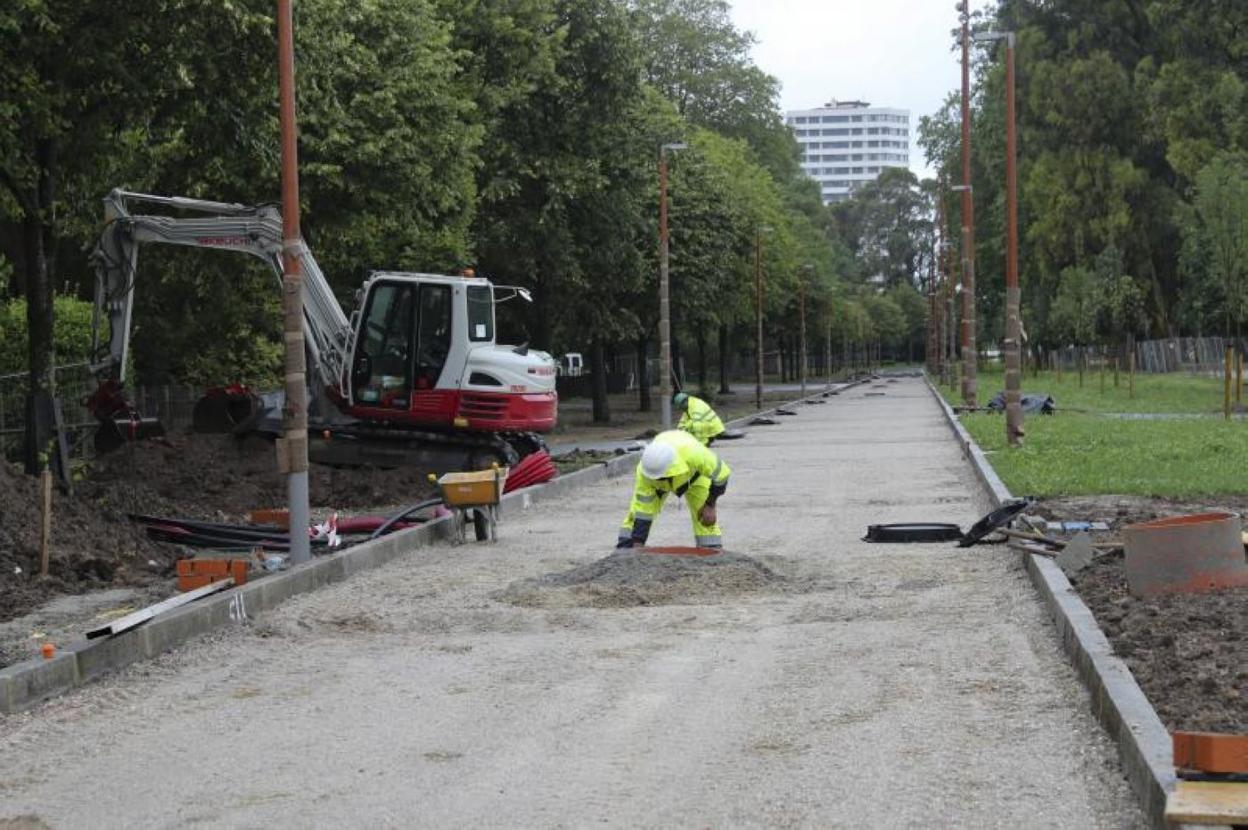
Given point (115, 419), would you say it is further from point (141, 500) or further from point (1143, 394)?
point (1143, 394)

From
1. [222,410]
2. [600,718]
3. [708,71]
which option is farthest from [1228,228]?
[600,718]

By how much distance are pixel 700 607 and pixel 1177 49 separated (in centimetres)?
5075

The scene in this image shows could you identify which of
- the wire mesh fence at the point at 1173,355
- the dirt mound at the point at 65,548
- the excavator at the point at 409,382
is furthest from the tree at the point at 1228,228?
the dirt mound at the point at 65,548

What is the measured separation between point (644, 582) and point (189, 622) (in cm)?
331

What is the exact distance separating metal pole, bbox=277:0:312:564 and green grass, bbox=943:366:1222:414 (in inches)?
1144

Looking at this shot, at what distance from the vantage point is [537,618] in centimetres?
1093

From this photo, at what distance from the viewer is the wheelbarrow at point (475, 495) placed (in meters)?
15.5

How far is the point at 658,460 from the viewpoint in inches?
504

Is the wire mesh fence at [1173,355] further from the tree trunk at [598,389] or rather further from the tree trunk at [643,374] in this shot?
the tree trunk at [598,389]

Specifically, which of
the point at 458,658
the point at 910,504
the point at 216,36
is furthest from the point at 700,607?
the point at 216,36

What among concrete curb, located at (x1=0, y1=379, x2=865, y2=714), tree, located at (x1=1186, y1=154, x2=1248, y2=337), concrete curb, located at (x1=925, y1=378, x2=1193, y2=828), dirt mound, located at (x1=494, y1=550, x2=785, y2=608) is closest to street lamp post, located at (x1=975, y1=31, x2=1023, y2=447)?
concrete curb, located at (x1=0, y1=379, x2=865, y2=714)

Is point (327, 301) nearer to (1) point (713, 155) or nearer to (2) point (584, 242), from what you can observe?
(2) point (584, 242)

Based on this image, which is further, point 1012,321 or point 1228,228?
point 1228,228

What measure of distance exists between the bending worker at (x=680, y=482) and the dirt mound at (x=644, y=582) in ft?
1.94
